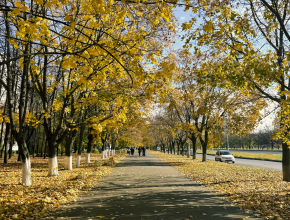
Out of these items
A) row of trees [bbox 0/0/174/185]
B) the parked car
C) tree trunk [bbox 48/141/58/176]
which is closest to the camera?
row of trees [bbox 0/0/174/185]

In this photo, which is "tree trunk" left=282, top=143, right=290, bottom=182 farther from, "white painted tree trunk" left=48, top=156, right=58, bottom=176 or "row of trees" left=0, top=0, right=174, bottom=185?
"white painted tree trunk" left=48, top=156, right=58, bottom=176

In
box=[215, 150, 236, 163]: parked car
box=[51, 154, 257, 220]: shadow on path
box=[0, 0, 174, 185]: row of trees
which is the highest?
box=[0, 0, 174, 185]: row of trees

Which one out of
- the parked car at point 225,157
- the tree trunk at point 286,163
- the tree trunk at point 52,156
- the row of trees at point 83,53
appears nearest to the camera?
the row of trees at point 83,53

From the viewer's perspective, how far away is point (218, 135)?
64.7 feet

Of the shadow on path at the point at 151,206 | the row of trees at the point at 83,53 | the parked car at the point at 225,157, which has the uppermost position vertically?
the row of trees at the point at 83,53

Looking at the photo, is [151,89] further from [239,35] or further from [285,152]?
[285,152]

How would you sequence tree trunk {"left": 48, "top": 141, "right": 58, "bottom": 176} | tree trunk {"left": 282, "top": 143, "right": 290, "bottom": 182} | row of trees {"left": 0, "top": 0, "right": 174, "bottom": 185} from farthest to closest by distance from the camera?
1. tree trunk {"left": 48, "top": 141, "right": 58, "bottom": 176}
2. tree trunk {"left": 282, "top": 143, "right": 290, "bottom": 182}
3. row of trees {"left": 0, "top": 0, "right": 174, "bottom": 185}

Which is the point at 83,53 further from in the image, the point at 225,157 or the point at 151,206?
the point at 225,157

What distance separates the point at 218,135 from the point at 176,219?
15402 mm

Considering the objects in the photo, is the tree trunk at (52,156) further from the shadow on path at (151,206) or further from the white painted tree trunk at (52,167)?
the shadow on path at (151,206)

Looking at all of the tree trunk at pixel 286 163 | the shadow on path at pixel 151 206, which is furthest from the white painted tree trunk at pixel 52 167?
the tree trunk at pixel 286 163

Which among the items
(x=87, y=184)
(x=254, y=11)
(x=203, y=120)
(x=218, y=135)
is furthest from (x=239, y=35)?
(x=203, y=120)

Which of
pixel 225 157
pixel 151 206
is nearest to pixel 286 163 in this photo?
pixel 151 206

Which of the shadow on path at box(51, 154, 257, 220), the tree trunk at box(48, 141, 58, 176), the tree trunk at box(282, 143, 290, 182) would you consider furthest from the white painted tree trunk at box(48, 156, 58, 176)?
the tree trunk at box(282, 143, 290, 182)
